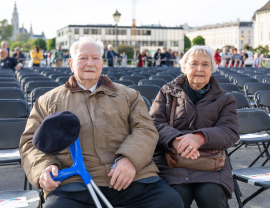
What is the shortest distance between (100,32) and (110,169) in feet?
275

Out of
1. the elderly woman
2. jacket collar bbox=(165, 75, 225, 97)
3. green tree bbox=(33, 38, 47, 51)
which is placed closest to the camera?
the elderly woman

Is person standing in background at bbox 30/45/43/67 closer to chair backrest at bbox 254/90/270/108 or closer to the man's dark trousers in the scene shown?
chair backrest at bbox 254/90/270/108

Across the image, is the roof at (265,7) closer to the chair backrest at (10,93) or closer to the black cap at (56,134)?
the chair backrest at (10,93)

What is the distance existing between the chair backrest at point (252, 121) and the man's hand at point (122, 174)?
2.12 meters

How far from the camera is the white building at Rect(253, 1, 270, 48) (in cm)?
9294

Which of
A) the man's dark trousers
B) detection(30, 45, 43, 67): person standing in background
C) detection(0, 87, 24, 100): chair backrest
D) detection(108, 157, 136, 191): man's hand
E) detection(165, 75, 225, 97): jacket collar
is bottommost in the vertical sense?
the man's dark trousers

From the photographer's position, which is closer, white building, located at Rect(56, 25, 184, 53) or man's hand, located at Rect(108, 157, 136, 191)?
man's hand, located at Rect(108, 157, 136, 191)

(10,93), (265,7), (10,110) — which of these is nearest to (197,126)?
(10,110)

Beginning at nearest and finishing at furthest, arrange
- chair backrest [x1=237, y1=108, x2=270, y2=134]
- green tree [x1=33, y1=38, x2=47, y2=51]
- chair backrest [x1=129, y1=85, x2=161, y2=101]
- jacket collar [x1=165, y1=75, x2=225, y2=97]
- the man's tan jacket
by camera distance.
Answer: the man's tan jacket, jacket collar [x1=165, y1=75, x2=225, y2=97], chair backrest [x1=237, y1=108, x2=270, y2=134], chair backrest [x1=129, y1=85, x2=161, y2=101], green tree [x1=33, y1=38, x2=47, y2=51]

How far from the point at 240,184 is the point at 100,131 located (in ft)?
7.60

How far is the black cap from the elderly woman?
922 millimetres

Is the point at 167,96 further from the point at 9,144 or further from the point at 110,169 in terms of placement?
the point at 9,144

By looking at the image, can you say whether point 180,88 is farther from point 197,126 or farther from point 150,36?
point 150,36

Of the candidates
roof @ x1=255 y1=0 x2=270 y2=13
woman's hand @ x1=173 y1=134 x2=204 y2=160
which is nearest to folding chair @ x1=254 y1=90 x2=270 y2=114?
woman's hand @ x1=173 y1=134 x2=204 y2=160
